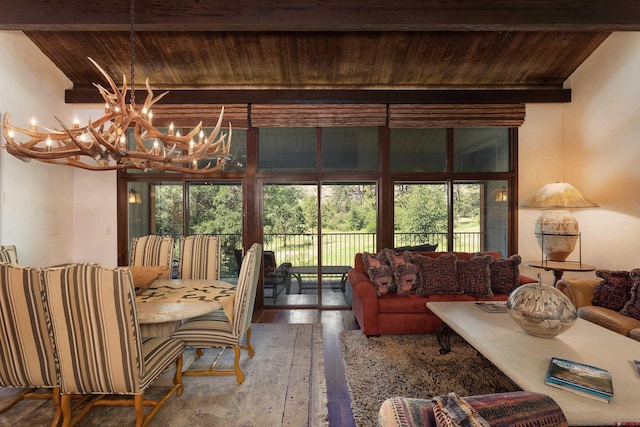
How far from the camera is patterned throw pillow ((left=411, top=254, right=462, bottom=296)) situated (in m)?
3.46

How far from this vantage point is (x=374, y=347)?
10.2 feet

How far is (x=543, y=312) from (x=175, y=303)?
247cm

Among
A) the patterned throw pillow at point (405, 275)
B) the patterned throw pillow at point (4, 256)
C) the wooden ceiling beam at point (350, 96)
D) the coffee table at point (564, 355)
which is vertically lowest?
the coffee table at point (564, 355)

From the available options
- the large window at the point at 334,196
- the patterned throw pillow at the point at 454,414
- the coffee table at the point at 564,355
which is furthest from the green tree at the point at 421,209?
the patterned throw pillow at the point at 454,414

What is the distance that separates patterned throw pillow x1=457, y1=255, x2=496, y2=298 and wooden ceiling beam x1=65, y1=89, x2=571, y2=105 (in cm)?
217

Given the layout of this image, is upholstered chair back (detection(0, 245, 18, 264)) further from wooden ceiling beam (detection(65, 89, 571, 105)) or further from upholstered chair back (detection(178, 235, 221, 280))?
wooden ceiling beam (detection(65, 89, 571, 105))

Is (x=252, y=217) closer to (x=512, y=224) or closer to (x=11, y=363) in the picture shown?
(x=11, y=363)

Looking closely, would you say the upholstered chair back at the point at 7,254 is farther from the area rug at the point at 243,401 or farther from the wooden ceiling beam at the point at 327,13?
the wooden ceiling beam at the point at 327,13

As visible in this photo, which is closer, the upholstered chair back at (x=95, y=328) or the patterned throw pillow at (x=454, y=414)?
the patterned throw pillow at (x=454, y=414)

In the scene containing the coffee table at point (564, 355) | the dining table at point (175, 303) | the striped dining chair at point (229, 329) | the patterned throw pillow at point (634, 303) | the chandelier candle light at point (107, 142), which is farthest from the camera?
the patterned throw pillow at point (634, 303)

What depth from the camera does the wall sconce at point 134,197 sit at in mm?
4516

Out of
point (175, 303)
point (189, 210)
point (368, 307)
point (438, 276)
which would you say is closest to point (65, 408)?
point (175, 303)

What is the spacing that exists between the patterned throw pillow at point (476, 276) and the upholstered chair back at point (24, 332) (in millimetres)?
3539

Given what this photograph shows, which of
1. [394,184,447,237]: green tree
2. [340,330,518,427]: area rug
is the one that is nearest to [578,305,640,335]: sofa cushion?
[340,330,518,427]: area rug
